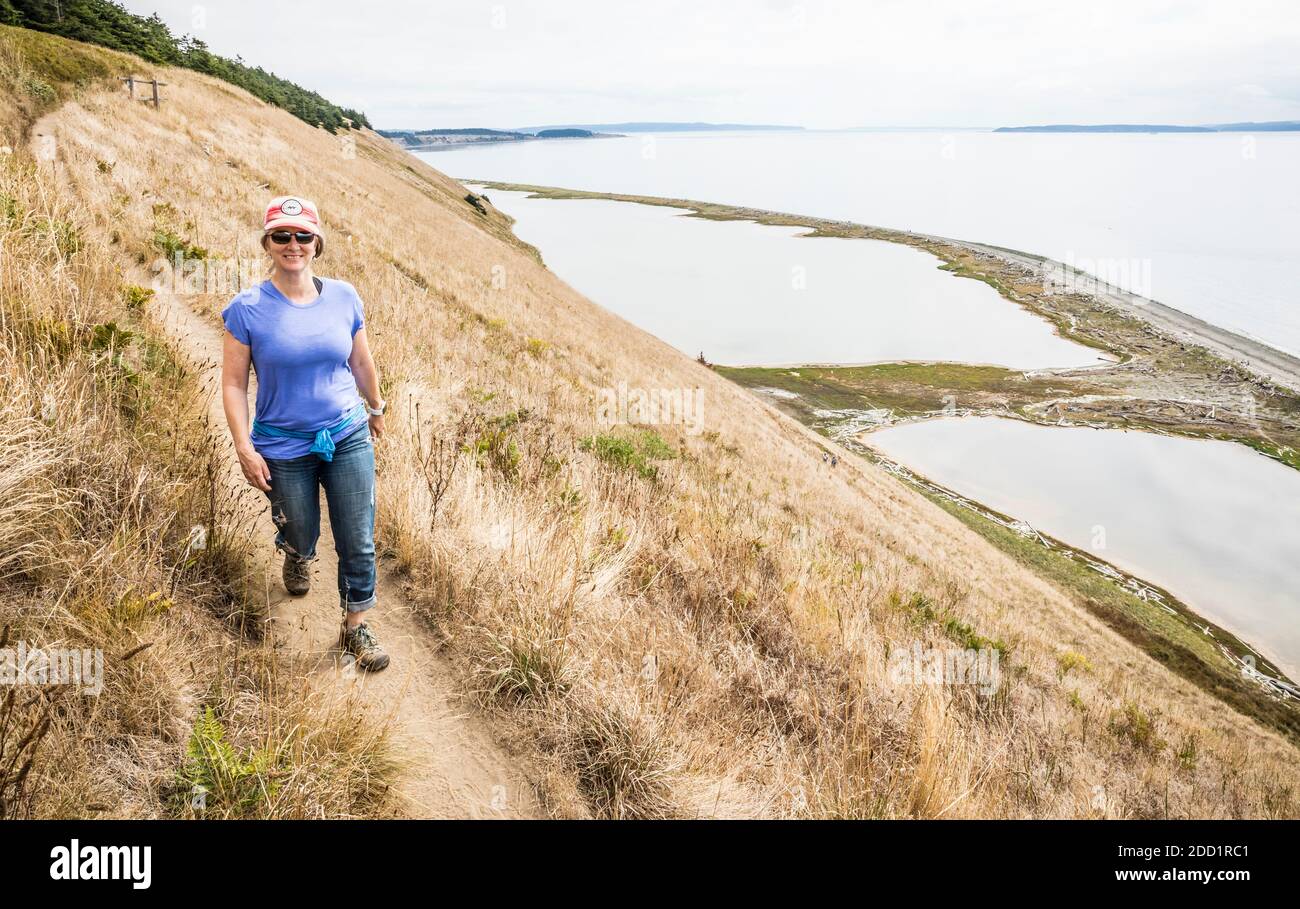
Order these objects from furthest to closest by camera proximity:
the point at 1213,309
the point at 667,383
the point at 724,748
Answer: the point at 1213,309 < the point at 667,383 < the point at 724,748

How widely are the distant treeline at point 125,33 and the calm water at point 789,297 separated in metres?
31.0

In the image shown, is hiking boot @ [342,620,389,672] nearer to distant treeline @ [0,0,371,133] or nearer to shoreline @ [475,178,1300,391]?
distant treeline @ [0,0,371,133]

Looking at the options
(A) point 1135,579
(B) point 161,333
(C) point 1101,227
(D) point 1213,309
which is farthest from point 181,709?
(C) point 1101,227

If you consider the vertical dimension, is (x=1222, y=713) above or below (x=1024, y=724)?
below

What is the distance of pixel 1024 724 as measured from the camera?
18.2ft

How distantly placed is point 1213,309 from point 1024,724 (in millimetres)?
95177

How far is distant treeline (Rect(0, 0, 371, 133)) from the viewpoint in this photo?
107ft

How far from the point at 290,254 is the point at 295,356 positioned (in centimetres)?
47

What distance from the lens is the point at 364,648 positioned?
130 inches

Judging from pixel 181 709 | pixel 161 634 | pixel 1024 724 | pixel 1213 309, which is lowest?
pixel 1024 724

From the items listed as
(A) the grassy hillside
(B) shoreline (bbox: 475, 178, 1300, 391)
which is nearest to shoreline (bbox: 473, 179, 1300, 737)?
(B) shoreline (bbox: 475, 178, 1300, 391)

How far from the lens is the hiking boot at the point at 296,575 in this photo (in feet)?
11.8

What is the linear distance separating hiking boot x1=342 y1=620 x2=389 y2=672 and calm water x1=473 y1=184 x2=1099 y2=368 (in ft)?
173

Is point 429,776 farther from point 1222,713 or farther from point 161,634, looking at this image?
point 1222,713
